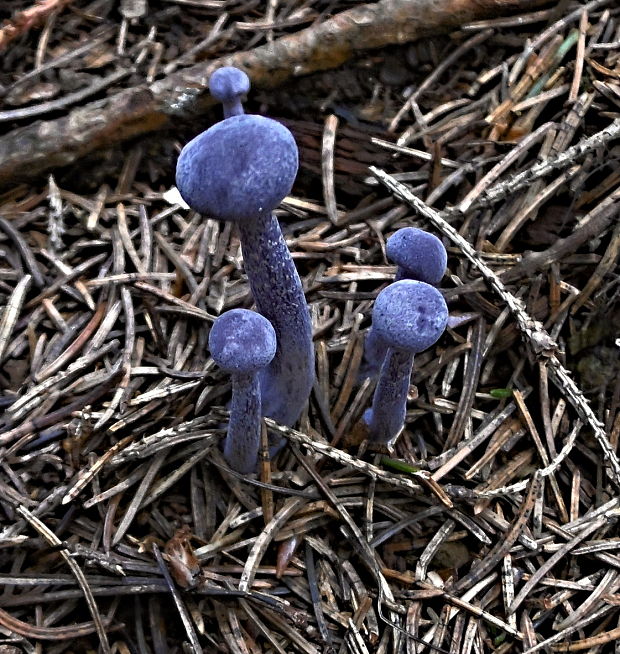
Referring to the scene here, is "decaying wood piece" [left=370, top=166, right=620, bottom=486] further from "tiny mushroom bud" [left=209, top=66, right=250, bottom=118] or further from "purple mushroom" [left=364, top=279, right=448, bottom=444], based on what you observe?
"tiny mushroom bud" [left=209, top=66, right=250, bottom=118]

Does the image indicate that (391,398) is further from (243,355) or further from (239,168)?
(239,168)

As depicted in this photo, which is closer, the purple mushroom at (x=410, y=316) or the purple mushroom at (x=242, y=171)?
the purple mushroom at (x=242, y=171)

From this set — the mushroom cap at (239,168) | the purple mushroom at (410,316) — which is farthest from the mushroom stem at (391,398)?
the mushroom cap at (239,168)

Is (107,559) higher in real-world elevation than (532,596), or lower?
higher

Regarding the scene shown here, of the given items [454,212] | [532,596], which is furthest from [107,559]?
[454,212]

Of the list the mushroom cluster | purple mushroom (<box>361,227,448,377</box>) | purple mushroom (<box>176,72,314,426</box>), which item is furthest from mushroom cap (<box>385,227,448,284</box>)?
purple mushroom (<box>176,72,314,426</box>)

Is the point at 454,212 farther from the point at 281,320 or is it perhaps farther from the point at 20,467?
the point at 20,467

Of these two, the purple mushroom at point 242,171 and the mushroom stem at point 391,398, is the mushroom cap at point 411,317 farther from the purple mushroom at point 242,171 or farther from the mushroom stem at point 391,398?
the purple mushroom at point 242,171
